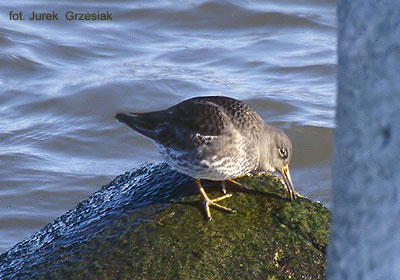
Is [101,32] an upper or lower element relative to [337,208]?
lower

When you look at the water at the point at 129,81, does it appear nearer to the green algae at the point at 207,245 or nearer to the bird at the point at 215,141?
the bird at the point at 215,141

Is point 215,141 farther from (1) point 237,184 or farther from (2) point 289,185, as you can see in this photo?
(2) point 289,185

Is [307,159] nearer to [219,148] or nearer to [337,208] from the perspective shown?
[219,148]

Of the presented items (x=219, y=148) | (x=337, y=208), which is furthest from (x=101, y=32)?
(x=337, y=208)

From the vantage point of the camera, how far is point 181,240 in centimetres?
337

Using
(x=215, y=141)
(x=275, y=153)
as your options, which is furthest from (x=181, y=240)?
(x=275, y=153)

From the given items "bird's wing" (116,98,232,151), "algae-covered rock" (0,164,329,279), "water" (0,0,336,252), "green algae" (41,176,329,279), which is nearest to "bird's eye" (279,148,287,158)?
"bird's wing" (116,98,232,151)

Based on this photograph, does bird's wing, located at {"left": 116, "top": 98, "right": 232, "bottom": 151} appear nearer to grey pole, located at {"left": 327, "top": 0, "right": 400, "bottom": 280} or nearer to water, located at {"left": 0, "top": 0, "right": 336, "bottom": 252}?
water, located at {"left": 0, "top": 0, "right": 336, "bottom": 252}

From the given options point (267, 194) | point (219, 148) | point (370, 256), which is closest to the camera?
point (370, 256)

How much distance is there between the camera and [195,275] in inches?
126

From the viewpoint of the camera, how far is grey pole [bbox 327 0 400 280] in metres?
0.64

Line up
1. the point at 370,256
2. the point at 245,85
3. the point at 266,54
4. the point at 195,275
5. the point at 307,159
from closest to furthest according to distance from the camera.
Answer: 1. the point at 370,256
2. the point at 195,275
3. the point at 307,159
4. the point at 245,85
5. the point at 266,54

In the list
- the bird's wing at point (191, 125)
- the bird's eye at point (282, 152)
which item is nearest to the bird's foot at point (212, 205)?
the bird's wing at point (191, 125)

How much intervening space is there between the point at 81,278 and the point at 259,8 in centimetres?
911
